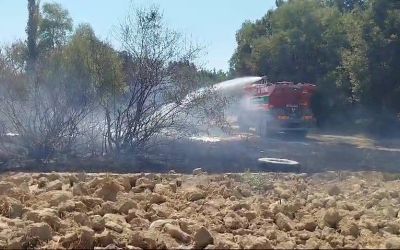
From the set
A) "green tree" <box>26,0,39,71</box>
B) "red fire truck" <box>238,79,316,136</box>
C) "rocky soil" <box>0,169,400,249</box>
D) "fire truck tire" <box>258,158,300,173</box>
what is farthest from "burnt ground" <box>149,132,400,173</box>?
"green tree" <box>26,0,39,71</box>

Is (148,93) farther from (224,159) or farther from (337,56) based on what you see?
(337,56)

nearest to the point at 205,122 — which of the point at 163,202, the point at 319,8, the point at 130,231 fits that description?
the point at 163,202

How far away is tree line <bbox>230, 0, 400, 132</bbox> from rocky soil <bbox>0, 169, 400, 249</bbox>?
18.6 m

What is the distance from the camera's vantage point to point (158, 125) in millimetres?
13484

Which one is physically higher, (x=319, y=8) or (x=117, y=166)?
(x=319, y=8)

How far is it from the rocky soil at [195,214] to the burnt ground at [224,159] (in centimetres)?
343

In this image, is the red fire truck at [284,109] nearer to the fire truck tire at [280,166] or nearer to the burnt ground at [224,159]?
the burnt ground at [224,159]

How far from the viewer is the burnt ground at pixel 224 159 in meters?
12.1

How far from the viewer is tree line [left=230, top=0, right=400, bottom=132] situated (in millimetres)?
26344

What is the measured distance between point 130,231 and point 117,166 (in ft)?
22.1

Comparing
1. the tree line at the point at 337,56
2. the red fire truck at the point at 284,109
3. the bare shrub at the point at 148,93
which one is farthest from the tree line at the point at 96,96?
the tree line at the point at 337,56

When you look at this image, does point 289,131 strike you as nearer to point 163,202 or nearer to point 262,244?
point 163,202

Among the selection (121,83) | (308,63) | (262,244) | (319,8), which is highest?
(319,8)

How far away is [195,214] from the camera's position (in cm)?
640
